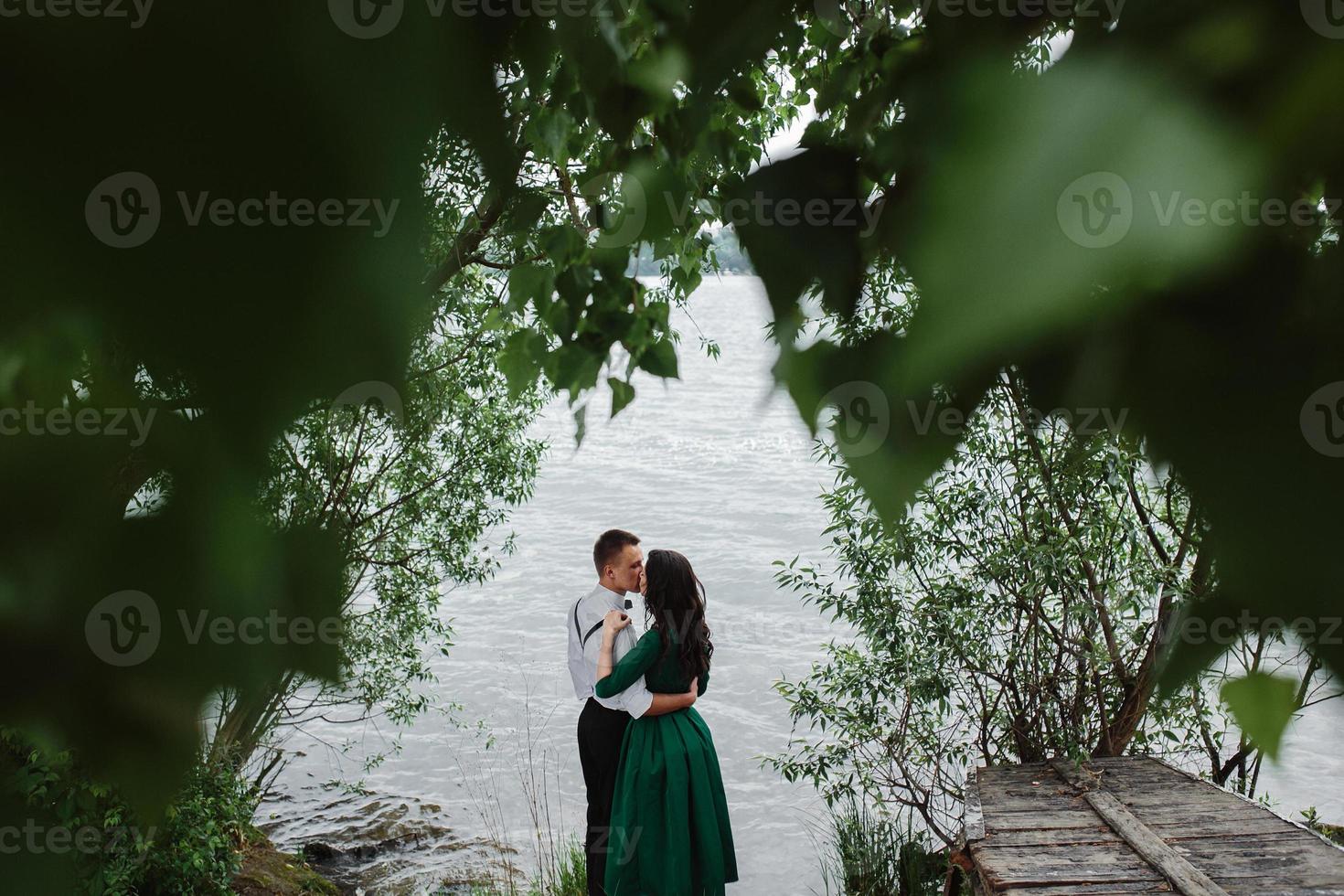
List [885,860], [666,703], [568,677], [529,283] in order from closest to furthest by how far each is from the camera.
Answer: [529,283], [666,703], [885,860], [568,677]

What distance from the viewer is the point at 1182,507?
0.51 feet

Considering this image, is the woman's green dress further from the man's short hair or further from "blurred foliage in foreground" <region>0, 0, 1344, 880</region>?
"blurred foliage in foreground" <region>0, 0, 1344, 880</region>

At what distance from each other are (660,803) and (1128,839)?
1.56 meters

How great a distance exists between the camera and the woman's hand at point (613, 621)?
3.57 meters

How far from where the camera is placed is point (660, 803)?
3609 mm

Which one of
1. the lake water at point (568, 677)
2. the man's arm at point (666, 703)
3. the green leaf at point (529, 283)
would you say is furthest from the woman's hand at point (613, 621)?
the green leaf at point (529, 283)

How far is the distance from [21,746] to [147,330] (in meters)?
0.13

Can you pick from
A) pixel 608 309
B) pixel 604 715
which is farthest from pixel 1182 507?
pixel 604 715

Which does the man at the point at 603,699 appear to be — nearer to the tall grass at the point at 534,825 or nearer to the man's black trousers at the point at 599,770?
the man's black trousers at the point at 599,770

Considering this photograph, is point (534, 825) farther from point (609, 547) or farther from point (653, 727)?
point (609, 547)

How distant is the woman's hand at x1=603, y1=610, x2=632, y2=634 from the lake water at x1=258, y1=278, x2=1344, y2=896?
862mm

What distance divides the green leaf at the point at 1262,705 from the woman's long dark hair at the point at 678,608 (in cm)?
342

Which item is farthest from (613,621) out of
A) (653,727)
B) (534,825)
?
(534,825)

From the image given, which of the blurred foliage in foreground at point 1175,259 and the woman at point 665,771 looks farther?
the woman at point 665,771
